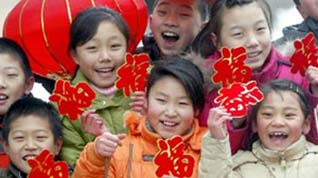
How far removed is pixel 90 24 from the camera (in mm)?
4062

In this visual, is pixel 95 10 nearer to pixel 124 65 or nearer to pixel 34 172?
pixel 124 65

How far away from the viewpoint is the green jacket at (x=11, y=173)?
381 cm

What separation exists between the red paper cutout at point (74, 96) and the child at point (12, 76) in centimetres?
25

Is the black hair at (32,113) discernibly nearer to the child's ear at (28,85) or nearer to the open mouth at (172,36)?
the child's ear at (28,85)

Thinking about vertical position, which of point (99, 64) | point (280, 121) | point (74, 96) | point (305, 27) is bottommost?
point (280, 121)

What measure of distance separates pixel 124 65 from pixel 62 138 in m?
0.31

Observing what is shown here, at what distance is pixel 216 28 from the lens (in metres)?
4.05

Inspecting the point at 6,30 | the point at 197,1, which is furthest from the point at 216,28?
the point at 6,30

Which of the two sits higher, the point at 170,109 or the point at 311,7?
the point at 311,7

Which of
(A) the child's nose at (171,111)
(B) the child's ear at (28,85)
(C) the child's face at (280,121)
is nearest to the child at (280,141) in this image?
(C) the child's face at (280,121)

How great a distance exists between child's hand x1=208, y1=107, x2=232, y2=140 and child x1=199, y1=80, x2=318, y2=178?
11 cm

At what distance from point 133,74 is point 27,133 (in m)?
0.37

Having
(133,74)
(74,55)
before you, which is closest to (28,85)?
(74,55)

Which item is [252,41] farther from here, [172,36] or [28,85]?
[28,85]
